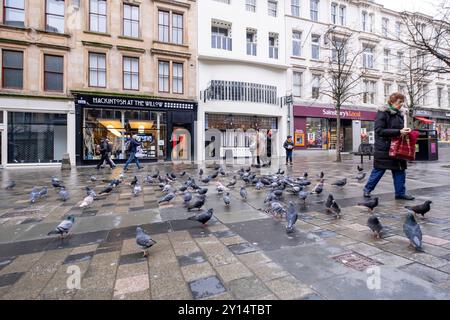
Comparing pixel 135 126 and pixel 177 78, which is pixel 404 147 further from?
pixel 177 78

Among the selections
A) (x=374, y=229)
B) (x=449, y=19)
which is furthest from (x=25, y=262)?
(x=449, y=19)

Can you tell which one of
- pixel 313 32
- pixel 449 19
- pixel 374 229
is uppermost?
pixel 313 32

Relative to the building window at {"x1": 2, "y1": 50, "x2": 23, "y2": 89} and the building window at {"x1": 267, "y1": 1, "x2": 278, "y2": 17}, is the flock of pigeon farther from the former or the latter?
the building window at {"x1": 267, "y1": 1, "x2": 278, "y2": 17}

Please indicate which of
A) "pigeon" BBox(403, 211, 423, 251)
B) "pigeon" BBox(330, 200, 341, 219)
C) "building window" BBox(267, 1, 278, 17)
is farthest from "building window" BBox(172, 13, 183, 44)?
"pigeon" BBox(403, 211, 423, 251)

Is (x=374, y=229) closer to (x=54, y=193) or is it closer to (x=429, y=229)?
(x=429, y=229)

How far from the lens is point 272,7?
960 inches

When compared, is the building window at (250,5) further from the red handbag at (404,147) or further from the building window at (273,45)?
the red handbag at (404,147)

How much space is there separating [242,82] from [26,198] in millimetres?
18216

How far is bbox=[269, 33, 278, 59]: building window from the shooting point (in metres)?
24.1

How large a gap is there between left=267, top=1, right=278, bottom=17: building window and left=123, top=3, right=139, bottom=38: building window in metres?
11.4

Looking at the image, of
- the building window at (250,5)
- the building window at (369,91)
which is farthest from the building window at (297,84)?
the building window at (369,91)
